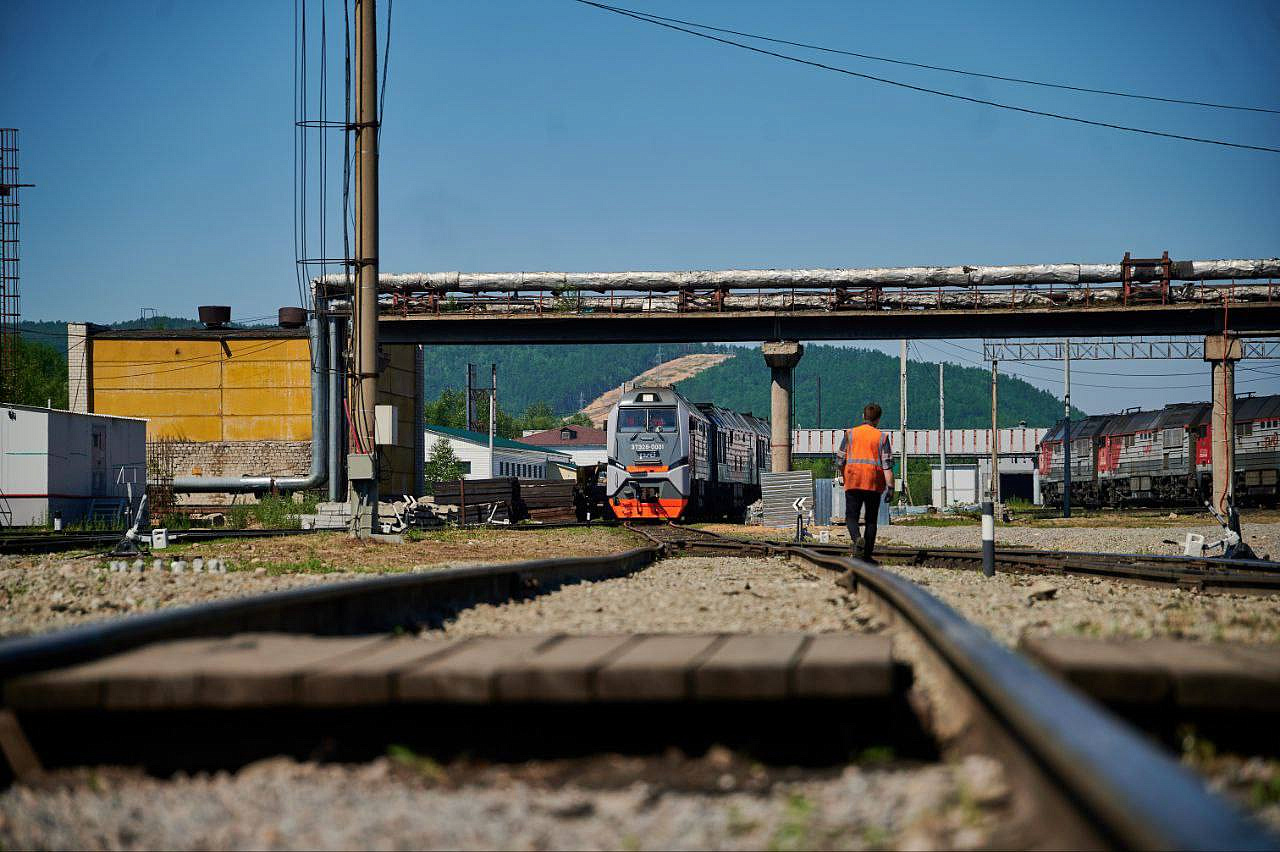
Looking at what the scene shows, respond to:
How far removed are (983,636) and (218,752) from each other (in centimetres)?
210

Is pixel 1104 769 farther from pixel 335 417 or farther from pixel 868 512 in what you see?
pixel 335 417

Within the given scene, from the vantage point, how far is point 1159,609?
26.7 feet

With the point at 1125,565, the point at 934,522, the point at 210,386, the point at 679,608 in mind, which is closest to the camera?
the point at 679,608

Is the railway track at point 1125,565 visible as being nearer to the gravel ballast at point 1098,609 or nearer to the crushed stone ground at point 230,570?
the gravel ballast at point 1098,609

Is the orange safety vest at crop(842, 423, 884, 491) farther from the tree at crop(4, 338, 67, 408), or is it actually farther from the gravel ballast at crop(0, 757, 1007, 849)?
the tree at crop(4, 338, 67, 408)

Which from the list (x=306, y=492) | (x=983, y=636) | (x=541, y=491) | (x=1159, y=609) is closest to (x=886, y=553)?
(x=1159, y=609)

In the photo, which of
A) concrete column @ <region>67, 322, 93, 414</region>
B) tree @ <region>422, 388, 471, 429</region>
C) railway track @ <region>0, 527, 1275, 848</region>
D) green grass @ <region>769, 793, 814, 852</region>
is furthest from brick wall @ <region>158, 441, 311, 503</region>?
tree @ <region>422, 388, 471, 429</region>

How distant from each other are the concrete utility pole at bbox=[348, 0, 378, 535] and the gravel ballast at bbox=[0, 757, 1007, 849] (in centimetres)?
1587

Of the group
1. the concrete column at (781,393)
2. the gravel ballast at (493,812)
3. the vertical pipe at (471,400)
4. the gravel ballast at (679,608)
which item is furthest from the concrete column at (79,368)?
the vertical pipe at (471,400)

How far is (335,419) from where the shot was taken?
134ft

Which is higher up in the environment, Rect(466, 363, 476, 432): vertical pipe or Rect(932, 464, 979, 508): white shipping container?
Rect(466, 363, 476, 432): vertical pipe

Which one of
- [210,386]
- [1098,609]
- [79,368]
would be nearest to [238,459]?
[210,386]

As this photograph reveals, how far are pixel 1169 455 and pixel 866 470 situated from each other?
43956 mm

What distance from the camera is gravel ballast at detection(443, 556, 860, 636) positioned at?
6.39 metres
